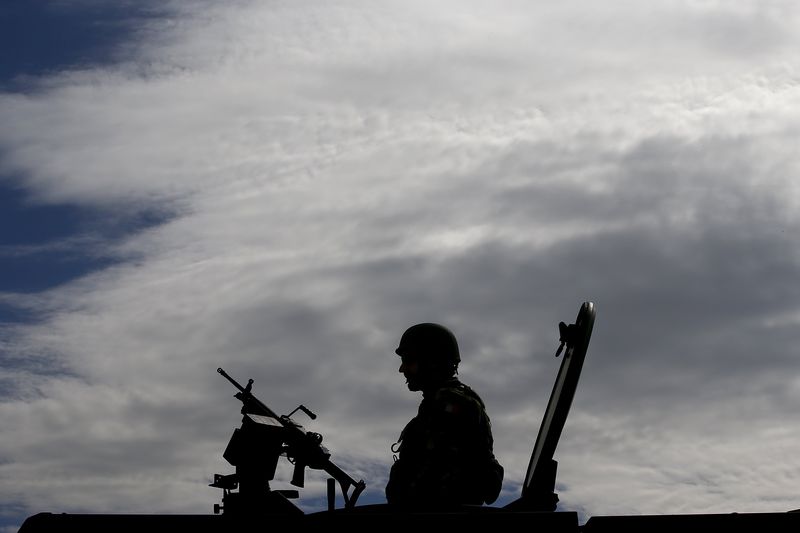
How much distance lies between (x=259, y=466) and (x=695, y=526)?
743 centimetres

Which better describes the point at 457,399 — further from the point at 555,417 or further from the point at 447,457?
the point at 555,417

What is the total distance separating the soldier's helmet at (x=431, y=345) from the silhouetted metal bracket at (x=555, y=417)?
132 cm

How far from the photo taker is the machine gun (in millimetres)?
7531

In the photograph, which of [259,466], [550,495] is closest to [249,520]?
[550,495]

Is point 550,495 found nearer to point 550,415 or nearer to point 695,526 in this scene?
point 550,415

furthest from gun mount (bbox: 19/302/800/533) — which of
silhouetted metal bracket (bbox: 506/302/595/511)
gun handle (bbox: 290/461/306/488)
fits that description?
gun handle (bbox: 290/461/306/488)

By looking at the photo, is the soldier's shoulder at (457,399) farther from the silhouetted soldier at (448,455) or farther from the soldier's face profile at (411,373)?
the soldier's face profile at (411,373)

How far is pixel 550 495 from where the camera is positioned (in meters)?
7.49

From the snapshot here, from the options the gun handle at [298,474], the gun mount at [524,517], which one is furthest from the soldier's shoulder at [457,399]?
the gun handle at [298,474]

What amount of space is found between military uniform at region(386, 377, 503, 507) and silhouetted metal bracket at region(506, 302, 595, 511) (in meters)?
0.42

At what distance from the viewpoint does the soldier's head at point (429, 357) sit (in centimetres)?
965

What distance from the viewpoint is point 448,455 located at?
855cm

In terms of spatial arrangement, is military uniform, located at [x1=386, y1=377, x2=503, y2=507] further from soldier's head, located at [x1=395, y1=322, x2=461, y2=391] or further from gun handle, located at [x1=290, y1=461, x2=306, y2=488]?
gun handle, located at [x1=290, y1=461, x2=306, y2=488]

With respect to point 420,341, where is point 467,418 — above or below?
below
